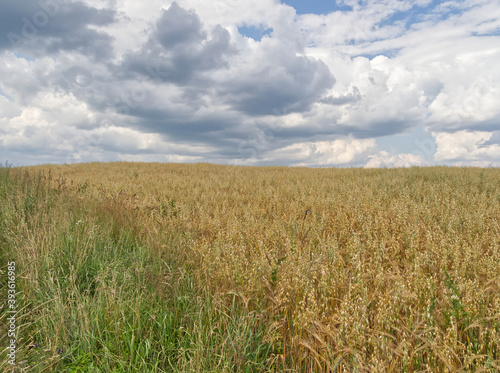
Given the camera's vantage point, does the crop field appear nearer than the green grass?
Yes

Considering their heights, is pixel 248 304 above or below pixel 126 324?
above

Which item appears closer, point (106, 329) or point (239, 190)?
point (106, 329)

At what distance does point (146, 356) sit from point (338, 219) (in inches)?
169

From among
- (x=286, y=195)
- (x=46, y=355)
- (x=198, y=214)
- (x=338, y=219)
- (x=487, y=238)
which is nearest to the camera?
(x=46, y=355)

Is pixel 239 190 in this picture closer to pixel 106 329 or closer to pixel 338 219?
pixel 338 219

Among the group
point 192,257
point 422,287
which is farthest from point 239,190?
point 422,287

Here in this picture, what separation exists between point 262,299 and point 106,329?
1462mm

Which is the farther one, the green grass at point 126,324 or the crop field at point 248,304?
the green grass at point 126,324

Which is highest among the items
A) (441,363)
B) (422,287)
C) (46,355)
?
(422,287)

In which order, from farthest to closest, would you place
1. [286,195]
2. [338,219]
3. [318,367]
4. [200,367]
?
[286,195] → [338,219] → [318,367] → [200,367]

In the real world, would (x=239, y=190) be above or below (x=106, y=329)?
above

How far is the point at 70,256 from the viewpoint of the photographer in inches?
158

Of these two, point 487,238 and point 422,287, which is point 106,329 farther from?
point 487,238

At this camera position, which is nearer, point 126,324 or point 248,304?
point 126,324
